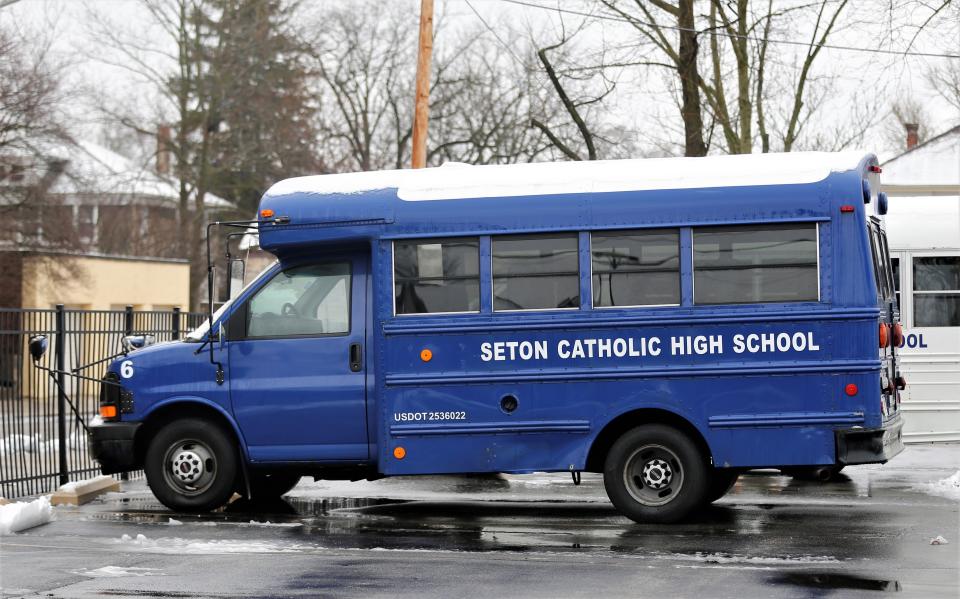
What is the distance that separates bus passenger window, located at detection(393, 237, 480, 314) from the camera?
36.9 feet

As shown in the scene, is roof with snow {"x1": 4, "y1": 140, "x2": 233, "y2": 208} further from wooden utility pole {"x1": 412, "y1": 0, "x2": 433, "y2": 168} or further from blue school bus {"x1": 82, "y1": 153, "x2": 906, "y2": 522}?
blue school bus {"x1": 82, "y1": 153, "x2": 906, "y2": 522}

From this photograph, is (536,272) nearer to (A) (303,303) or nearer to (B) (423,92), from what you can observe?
(A) (303,303)

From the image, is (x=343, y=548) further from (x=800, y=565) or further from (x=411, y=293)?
(x=800, y=565)

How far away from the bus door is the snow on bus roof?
0.69 meters

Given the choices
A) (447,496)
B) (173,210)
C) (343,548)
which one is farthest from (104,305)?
(343,548)

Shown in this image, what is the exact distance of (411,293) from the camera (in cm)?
1138

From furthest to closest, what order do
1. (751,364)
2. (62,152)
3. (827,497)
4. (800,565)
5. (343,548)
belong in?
(62,152) < (827,497) < (751,364) < (343,548) < (800,565)

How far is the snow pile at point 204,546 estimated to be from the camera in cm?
995

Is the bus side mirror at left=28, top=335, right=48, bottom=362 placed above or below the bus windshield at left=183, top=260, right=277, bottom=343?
below

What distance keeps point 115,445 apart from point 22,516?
3.69ft

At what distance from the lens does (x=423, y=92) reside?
19719mm

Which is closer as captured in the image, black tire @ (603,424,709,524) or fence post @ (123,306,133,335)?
black tire @ (603,424,709,524)

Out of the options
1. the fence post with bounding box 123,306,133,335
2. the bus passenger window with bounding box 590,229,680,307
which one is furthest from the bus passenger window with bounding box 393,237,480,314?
the fence post with bounding box 123,306,133,335

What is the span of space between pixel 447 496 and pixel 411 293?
9.68ft
